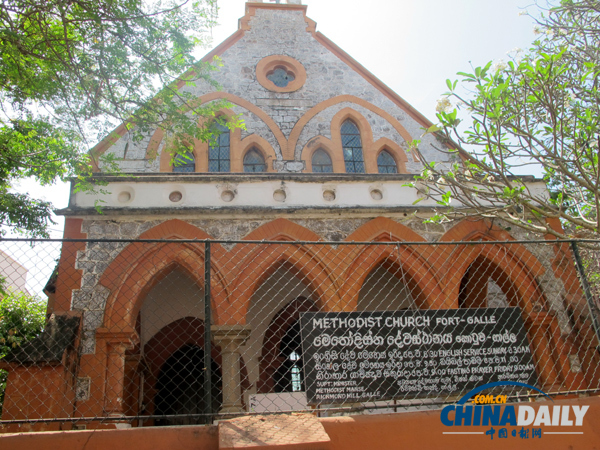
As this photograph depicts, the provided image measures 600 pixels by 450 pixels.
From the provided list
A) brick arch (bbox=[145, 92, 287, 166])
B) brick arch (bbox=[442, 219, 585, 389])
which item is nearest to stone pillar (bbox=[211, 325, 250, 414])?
brick arch (bbox=[442, 219, 585, 389])

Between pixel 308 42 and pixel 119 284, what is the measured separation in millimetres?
7196

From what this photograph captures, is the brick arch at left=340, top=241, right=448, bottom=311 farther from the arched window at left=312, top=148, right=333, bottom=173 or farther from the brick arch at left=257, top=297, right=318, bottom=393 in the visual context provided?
the arched window at left=312, top=148, right=333, bottom=173

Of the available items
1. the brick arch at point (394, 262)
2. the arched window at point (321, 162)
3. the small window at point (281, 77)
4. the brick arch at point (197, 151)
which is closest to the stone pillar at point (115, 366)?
the brick arch at point (394, 262)

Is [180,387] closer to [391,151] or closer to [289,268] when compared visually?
[289,268]

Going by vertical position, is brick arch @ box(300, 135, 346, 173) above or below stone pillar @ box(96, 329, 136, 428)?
above

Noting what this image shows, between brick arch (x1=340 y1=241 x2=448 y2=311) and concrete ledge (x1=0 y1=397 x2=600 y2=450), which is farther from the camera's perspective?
brick arch (x1=340 y1=241 x2=448 y2=311)

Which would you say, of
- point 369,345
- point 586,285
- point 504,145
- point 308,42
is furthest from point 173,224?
point 308,42

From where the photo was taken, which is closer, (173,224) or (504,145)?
(504,145)

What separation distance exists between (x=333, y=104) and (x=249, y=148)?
208 centimetres

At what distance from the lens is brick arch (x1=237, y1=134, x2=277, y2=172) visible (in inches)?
379

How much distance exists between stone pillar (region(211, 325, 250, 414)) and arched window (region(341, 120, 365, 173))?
4.60 m

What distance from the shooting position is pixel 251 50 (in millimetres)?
11031

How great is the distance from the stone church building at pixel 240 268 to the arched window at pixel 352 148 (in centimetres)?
9

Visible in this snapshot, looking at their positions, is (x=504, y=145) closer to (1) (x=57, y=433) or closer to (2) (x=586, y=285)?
(2) (x=586, y=285)
